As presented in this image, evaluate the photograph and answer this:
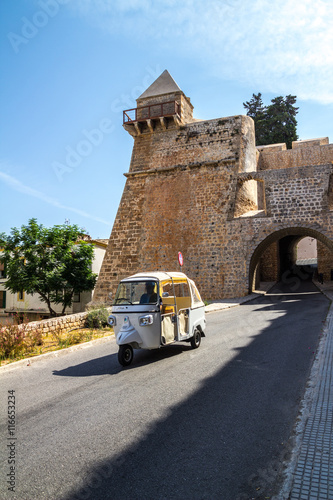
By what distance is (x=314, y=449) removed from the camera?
3.27 meters

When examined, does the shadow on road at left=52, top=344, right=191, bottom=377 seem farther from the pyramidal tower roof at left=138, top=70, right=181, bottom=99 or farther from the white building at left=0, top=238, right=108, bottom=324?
the pyramidal tower roof at left=138, top=70, right=181, bottom=99

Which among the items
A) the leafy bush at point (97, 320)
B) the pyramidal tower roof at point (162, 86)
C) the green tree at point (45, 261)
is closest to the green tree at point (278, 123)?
the pyramidal tower roof at point (162, 86)

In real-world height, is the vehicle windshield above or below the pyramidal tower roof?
below

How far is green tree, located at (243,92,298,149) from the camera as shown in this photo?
43844mm

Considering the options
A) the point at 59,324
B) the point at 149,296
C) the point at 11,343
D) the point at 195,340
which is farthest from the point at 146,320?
the point at 59,324

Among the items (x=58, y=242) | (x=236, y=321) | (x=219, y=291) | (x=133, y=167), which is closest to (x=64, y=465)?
(x=236, y=321)

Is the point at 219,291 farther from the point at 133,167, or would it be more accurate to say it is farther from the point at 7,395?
the point at 7,395

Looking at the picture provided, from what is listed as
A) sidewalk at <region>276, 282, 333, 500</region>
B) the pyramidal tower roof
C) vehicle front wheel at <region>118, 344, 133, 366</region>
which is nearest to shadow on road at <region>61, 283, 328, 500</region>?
sidewalk at <region>276, 282, 333, 500</region>

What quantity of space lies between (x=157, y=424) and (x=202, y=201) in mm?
19313

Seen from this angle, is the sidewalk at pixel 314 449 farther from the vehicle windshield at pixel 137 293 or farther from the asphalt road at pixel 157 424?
the vehicle windshield at pixel 137 293

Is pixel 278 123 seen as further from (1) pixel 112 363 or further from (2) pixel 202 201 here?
(1) pixel 112 363

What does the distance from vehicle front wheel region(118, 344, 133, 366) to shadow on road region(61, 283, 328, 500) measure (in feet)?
2.57

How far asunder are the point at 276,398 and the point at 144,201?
2049 centimetres

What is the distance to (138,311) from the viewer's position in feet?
22.9
